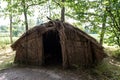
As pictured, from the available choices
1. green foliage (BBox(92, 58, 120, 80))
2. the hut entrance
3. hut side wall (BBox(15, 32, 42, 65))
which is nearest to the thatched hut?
hut side wall (BBox(15, 32, 42, 65))

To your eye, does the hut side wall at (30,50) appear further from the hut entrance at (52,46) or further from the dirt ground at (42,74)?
the hut entrance at (52,46)

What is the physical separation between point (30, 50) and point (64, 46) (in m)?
1.81

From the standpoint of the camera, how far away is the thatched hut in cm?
871

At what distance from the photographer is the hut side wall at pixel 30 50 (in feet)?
29.8

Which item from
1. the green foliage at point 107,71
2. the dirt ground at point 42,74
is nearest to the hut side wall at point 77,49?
the green foliage at point 107,71

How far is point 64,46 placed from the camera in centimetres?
858

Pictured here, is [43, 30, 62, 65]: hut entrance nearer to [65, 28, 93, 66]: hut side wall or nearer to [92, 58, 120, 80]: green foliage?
[65, 28, 93, 66]: hut side wall

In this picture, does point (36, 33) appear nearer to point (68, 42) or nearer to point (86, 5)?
point (68, 42)

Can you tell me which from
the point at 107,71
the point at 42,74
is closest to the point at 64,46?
the point at 42,74

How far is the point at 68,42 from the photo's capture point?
8.79 metres

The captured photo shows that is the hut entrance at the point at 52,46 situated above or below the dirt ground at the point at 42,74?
above

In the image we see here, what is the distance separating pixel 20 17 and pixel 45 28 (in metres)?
7.76

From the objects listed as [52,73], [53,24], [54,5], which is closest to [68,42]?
[53,24]

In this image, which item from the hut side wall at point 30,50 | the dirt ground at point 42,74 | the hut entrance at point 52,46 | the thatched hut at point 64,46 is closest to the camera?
the dirt ground at point 42,74
